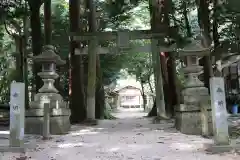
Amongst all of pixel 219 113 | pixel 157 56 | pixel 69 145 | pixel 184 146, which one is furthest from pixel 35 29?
pixel 219 113

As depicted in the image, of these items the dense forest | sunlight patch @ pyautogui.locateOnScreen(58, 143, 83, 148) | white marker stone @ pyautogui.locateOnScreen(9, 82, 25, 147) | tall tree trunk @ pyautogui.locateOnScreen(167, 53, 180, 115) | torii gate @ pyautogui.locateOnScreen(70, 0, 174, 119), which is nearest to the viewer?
white marker stone @ pyautogui.locateOnScreen(9, 82, 25, 147)

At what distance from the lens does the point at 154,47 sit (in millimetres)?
13164

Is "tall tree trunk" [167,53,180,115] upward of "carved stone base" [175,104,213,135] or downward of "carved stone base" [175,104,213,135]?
upward

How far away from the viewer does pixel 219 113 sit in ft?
21.1

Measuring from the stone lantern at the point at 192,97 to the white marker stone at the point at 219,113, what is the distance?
A: 1885 millimetres

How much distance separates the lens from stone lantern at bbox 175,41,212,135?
28.3 feet

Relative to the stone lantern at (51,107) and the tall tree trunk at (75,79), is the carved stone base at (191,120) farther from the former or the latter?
the tall tree trunk at (75,79)

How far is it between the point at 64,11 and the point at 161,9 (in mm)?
9285

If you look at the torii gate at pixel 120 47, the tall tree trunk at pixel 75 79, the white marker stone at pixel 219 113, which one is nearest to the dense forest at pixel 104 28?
the tall tree trunk at pixel 75 79

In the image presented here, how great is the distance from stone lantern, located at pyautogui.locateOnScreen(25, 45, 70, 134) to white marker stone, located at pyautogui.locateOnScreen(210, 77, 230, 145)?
470 cm

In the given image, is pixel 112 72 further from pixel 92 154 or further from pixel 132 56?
pixel 92 154

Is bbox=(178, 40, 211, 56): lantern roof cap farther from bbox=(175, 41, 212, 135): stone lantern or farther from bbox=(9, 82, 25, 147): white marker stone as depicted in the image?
bbox=(9, 82, 25, 147): white marker stone

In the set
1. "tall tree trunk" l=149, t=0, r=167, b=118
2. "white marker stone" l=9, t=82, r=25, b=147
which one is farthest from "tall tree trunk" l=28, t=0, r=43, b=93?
"white marker stone" l=9, t=82, r=25, b=147

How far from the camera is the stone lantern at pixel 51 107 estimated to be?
9.16 m
